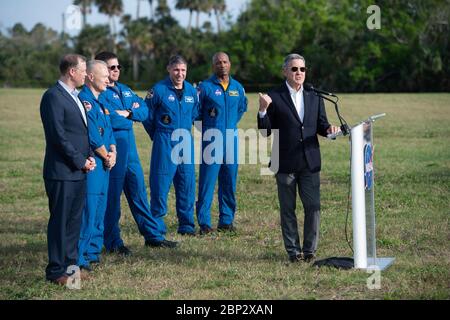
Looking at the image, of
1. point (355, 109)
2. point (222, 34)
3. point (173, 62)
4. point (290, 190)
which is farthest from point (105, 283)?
point (222, 34)

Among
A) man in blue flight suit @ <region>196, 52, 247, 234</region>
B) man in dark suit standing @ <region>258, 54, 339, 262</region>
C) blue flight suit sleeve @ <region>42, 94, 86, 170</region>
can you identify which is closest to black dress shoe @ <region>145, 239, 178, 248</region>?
man in blue flight suit @ <region>196, 52, 247, 234</region>

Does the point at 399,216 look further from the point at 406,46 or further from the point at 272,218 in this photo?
the point at 406,46

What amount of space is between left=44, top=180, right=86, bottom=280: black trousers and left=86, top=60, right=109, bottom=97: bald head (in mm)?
1236

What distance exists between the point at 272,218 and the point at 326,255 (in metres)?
2.74

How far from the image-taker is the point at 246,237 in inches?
403

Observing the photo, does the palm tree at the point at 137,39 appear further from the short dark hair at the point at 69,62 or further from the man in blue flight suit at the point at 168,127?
the short dark hair at the point at 69,62

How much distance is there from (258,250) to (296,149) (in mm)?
1518

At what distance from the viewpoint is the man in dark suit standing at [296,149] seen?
8359 mm

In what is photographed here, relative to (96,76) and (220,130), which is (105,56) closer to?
(96,76)

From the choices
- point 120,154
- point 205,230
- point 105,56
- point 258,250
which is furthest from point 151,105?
point 258,250

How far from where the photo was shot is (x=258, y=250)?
9.30 meters

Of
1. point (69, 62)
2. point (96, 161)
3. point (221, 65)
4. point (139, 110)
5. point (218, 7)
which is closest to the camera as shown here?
point (69, 62)

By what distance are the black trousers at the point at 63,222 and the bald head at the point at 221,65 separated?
3763 millimetres

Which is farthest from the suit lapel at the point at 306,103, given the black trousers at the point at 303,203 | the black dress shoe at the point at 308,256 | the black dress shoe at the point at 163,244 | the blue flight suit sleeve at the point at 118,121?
the black dress shoe at the point at 163,244
